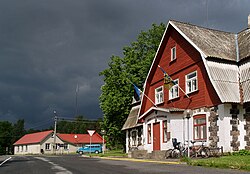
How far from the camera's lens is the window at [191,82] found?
23889mm

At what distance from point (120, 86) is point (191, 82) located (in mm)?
17060

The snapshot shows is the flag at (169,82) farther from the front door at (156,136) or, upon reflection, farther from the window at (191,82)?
the front door at (156,136)

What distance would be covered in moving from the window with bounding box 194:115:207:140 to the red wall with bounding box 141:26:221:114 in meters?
0.86

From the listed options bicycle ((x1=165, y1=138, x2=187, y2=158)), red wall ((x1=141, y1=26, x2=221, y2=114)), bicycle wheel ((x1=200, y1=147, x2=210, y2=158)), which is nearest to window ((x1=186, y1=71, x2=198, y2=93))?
red wall ((x1=141, y1=26, x2=221, y2=114))

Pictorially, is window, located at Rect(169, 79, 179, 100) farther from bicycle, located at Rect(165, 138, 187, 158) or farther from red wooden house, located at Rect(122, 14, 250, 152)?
bicycle, located at Rect(165, 138, 187, 158)

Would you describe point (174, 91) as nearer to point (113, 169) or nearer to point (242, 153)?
point (242, 153)

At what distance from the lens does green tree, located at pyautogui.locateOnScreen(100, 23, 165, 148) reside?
130 feet

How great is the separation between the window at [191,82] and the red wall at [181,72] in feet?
1.02

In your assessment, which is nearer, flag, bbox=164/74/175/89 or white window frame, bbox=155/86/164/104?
flag, bbox=164/74/175/89

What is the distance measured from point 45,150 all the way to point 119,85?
5292 cm

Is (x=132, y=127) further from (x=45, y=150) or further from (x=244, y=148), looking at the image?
(x=45, y=150)

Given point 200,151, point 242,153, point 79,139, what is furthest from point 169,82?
point 79,139

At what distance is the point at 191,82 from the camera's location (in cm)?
2427

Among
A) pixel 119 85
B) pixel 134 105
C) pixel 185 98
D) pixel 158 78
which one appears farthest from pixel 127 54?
pixel 185 98
